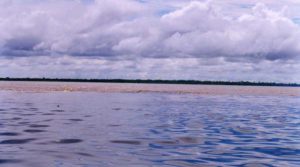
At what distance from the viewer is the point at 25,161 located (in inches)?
507

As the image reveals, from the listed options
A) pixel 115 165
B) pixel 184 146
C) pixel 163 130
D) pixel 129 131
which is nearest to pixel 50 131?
pixel 129 131

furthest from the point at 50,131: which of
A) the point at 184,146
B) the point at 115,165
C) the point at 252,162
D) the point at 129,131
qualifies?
the point at 252,162

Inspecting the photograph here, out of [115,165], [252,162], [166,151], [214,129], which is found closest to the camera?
[115,165]

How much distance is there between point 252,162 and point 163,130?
331 inches

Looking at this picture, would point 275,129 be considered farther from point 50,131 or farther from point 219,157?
point 50,131

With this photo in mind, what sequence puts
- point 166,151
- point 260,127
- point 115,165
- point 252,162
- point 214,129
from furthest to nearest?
point 260,127 → point 214,129 → point 166,151 → point 252,162 → point 115,165

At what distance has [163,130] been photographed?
21.3 meters

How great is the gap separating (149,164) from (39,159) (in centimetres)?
345

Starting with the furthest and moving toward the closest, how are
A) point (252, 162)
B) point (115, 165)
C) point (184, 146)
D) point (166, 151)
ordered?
point (184, 146) < point (166, 151) < point (252, 162) < point (115, 165)

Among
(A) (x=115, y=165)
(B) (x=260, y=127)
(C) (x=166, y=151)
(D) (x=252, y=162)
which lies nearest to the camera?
(A) (x=115, y=165)

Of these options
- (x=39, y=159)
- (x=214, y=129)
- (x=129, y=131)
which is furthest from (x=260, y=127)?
(x=39, y=159)

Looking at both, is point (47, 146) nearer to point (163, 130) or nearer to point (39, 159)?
point (39, 159)

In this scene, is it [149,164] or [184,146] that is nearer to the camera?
[149,164]

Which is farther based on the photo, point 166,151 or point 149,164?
point 166,151
